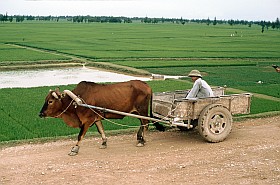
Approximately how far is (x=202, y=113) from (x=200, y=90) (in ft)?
1.97

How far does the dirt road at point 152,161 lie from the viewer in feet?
23.4

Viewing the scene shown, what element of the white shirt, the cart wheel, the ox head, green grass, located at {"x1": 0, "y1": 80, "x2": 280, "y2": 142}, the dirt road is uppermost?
the white shirt

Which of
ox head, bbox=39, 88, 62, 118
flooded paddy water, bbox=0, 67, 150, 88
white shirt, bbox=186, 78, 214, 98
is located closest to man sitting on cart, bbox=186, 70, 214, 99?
white shirt, bbox=186, 78, 214, 98

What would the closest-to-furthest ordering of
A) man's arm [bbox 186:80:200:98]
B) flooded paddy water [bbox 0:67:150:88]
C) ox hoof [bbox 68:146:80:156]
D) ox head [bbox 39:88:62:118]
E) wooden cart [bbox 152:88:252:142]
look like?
ox hoof [bbox 68:146:80:156], ox head [bbox 39:88:62:118], wooden cart [bbox 152:88:252:142], man's arm [bbox 186:80:200:98], flooded paddy water [bbox 0:67:150:88]

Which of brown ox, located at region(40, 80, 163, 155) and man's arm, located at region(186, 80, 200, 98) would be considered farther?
man's arm, located at region(186, 80, 200, 98)

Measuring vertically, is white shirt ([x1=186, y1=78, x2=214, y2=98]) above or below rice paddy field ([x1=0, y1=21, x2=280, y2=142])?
above

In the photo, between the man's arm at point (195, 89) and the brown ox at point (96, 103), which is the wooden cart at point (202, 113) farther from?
the brown ox at point (96, 103)

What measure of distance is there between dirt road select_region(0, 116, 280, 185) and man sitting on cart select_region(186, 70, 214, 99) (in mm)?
1005

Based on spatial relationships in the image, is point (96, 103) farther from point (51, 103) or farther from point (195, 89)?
point (195, 89)

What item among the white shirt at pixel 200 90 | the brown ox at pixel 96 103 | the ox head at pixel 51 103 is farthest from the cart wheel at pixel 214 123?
the ox head at pixel 51 103

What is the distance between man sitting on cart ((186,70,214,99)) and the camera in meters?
9.36

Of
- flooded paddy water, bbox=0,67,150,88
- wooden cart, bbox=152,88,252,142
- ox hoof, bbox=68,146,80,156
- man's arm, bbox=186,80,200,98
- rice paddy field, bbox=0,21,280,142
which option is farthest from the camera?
flooded paddy water, bbox=0,67,150,88

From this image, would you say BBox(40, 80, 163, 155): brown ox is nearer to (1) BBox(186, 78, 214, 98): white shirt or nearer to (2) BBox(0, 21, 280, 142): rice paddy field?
(1) BBox(186, 78, 214, 98): white shirt

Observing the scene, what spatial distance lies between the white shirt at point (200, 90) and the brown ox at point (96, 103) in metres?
0.95
